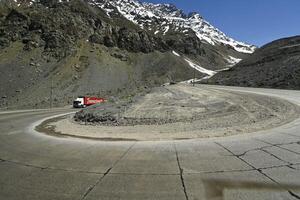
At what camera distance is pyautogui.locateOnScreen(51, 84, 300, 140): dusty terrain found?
45.7 ft

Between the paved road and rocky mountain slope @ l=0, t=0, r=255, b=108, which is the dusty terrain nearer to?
the paved road

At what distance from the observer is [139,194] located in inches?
233

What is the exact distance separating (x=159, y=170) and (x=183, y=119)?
9.94 metres

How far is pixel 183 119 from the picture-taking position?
17.3m

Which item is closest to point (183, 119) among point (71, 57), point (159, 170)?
point (159, 170)

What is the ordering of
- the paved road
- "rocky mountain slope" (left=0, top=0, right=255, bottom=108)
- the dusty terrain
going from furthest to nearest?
1. "rocky mountain slope" (left=0, top=0, right=255, bottom=108)
2. the dusty terrain
3. the paved road

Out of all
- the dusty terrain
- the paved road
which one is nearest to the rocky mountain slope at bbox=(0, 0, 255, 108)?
the dusty terrain

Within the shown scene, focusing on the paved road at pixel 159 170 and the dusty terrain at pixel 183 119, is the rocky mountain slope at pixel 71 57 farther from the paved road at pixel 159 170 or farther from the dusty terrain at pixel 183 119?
the paved road at pixel 159 170

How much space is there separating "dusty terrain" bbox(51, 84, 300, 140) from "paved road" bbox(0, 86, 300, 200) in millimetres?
2245

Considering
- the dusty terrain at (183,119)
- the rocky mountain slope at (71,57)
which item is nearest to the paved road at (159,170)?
the dusty terrain at (183,119)

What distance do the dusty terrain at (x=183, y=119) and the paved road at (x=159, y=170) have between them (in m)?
2.25

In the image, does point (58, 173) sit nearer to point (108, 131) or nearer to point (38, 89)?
point (108, 131)

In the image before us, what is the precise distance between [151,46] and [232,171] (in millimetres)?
131676

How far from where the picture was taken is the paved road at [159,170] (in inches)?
235
